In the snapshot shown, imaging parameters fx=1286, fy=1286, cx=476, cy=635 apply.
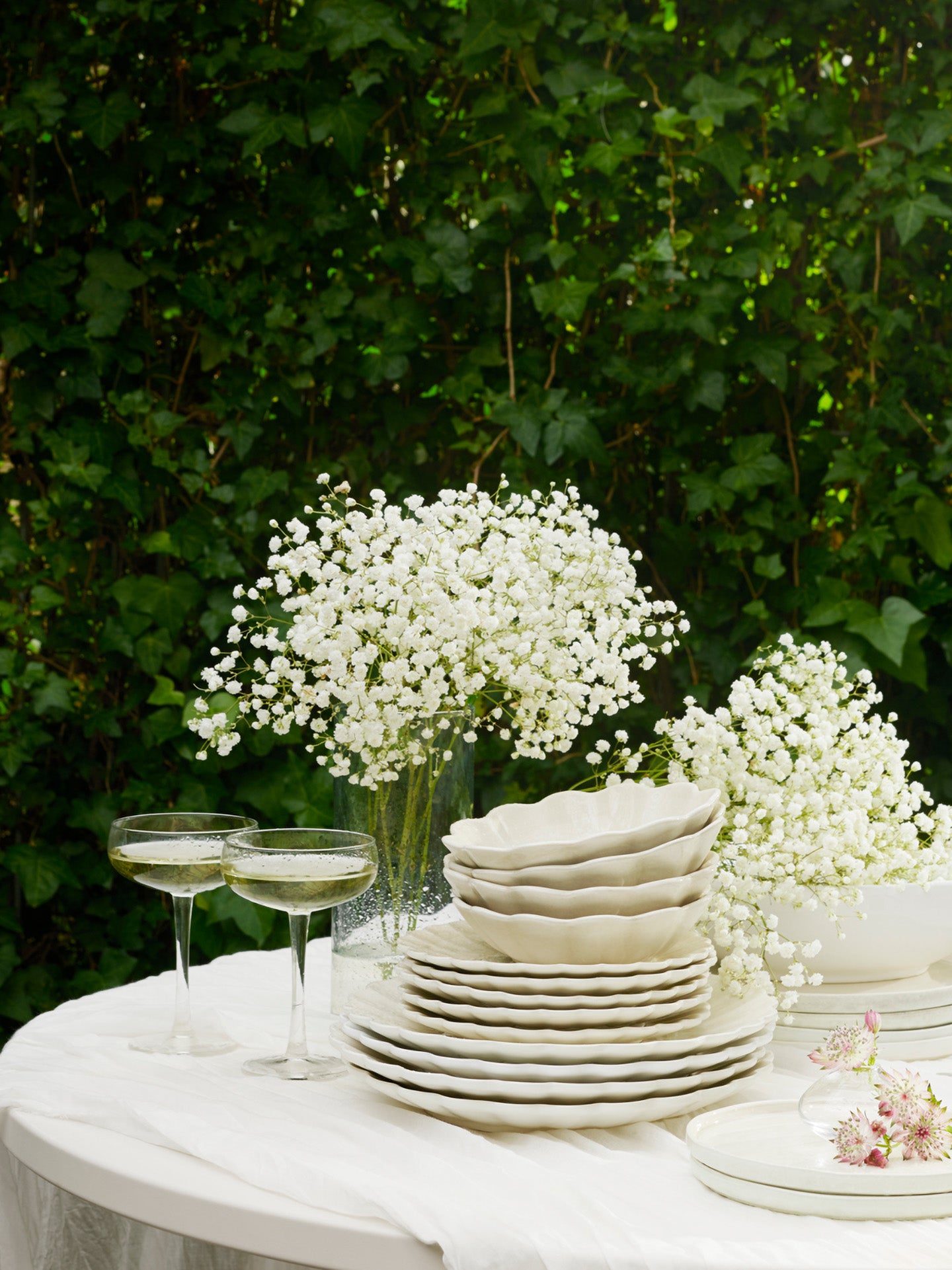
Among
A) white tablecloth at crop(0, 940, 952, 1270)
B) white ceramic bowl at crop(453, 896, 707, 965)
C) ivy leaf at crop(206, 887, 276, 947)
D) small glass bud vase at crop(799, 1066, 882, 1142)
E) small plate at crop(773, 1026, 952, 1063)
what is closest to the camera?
white tablecloth at crop(0, 940, 952, 1270)

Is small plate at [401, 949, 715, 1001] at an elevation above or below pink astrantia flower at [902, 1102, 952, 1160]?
above

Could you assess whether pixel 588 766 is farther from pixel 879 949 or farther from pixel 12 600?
pixel 879 949

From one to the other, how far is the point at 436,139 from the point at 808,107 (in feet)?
2.20

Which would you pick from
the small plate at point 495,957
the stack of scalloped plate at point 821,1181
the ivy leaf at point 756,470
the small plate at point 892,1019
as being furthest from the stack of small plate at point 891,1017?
the ivy leaf at point 756,470

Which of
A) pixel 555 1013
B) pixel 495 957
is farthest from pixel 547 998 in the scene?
pixel 495 957

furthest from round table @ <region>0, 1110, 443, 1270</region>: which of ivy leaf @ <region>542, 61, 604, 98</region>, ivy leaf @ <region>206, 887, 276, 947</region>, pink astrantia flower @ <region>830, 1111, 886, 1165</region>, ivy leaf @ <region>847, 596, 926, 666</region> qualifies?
ivy leaf @ <region>542, 61, 604, 98</region>

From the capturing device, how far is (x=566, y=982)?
2.74 feet

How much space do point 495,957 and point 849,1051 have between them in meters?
0.28

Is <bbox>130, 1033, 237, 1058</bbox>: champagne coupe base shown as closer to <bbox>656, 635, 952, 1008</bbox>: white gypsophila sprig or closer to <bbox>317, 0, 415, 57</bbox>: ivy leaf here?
<bbox>656, 635, 952, 1008</bbox>: white gypsophila sprig

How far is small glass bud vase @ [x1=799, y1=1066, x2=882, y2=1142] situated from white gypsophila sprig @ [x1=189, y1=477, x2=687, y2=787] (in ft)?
1.11

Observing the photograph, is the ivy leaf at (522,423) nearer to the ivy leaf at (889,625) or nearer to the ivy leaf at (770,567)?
the ivy leaf at (770,567)

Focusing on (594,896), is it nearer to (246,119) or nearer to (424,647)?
(424,647)

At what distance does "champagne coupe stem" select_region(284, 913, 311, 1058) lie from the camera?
3.14ft

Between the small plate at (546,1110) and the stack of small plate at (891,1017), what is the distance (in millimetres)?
191
